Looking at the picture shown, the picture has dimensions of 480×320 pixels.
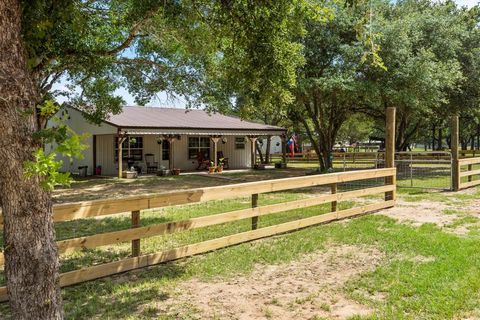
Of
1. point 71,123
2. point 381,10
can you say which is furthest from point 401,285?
point 71,123

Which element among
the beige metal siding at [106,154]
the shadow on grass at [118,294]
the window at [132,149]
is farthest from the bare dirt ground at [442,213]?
the beige metal siding at [106,154]

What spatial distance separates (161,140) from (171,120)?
139cm

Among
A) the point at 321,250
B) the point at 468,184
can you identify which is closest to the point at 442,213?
the point at 321,250

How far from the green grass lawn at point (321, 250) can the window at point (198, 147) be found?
16714 mm

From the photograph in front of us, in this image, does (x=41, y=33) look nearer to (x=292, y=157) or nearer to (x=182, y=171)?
(x=182, y=171)

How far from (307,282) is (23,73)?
3626 mm

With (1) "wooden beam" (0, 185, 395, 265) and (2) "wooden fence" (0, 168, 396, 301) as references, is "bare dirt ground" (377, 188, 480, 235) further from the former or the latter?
(1) "wooden beam" (0, 185, 395, 265)

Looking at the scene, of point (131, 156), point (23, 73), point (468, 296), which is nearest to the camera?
point (23, 73)

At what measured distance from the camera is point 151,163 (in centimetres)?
2369

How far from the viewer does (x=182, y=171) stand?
2422cm

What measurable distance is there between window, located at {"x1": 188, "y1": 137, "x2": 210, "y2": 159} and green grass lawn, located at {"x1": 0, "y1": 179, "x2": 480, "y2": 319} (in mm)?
16714

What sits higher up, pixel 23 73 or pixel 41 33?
pixel 41 33

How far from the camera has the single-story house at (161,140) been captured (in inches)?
844

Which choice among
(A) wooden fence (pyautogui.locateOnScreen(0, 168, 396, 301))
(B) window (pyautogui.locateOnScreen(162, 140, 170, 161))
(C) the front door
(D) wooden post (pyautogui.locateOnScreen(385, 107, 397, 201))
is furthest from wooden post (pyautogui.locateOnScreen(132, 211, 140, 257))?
(B) window (pyautogui.locateOnScreen(162, 140, 170, 161))
